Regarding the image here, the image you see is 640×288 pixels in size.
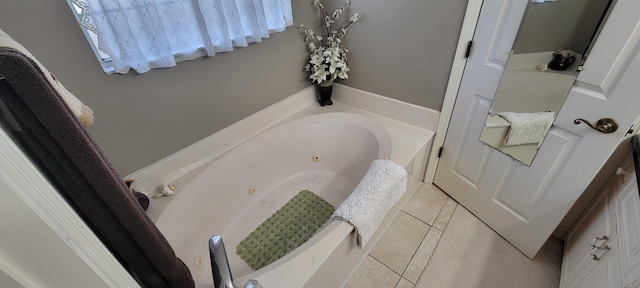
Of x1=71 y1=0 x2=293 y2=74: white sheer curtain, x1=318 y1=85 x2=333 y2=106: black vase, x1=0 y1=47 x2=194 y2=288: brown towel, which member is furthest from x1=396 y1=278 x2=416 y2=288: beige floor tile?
x1=71 y1=0 x2=293 y2=74: white sheer curtain

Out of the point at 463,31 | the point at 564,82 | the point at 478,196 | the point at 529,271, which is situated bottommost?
the point at 529,271

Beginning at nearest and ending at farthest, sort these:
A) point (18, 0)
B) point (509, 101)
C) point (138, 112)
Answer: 1. point (18, 0)
2. point (138, 112)
3. point (509, 101)

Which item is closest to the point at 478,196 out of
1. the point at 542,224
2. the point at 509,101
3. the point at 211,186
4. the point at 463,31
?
the point at 542,224

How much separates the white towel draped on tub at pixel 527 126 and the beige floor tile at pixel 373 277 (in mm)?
972

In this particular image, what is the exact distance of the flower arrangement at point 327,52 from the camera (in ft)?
5.93

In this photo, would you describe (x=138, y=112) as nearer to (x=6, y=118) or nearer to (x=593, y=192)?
(x=6, y=118)

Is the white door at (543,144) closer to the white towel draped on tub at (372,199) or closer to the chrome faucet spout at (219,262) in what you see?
the white towel draped on tub at (372,199)

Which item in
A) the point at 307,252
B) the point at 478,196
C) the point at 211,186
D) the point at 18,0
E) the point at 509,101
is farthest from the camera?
the point at 478,196

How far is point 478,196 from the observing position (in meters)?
1.63

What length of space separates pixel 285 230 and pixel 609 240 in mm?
1452

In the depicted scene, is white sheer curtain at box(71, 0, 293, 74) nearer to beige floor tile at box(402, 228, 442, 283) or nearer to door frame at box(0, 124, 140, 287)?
door frame at box(0, 124, 140, 287)

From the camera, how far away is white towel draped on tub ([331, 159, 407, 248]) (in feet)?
3.73

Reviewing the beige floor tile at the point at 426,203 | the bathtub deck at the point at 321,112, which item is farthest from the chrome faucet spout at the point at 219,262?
the beige floor tile at the point at 426,203

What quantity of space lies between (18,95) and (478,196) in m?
1.96
